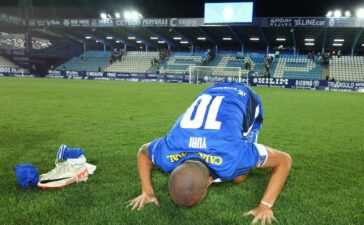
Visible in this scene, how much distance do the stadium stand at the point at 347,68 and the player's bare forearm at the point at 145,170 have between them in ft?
117

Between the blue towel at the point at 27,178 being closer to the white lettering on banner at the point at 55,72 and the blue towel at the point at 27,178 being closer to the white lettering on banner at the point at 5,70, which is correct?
the white lettering on banner at the point at 55,72

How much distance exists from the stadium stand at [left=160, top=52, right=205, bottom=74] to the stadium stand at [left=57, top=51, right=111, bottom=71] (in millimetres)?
9332

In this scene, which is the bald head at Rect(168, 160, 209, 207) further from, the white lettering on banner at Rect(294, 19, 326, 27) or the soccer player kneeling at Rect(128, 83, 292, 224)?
the white lettering on banner at Rect(294, 19, 326, 27)

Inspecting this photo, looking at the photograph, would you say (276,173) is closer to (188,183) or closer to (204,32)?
(188,183)

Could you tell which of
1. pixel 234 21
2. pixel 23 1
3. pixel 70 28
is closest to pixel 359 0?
pixel 234 21

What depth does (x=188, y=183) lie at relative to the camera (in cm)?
239

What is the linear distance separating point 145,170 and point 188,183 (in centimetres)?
101

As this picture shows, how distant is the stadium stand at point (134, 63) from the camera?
144 ft

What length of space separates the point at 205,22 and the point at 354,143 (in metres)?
32.1

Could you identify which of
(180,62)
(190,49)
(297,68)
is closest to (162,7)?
(190,49)

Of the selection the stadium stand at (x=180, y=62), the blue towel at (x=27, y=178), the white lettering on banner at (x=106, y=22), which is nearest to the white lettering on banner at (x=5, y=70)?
the white lettering on banner at (x=106, y=22)

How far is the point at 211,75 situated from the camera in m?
35.5

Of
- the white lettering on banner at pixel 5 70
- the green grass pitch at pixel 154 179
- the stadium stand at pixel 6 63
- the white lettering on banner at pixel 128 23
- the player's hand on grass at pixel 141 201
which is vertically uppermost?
the white lettering on banner at pixel 128 23

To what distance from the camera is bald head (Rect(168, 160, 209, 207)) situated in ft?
7.84
